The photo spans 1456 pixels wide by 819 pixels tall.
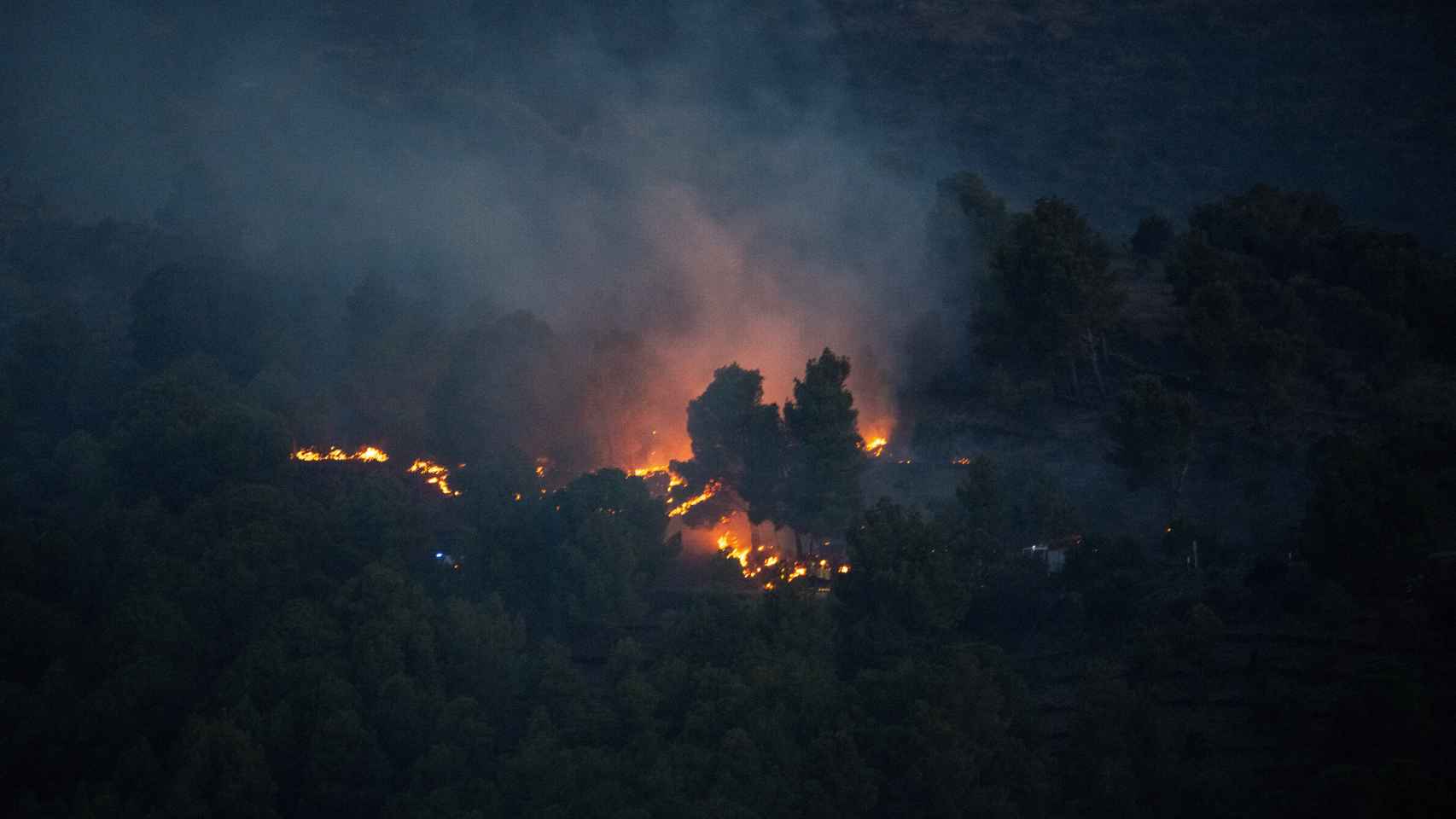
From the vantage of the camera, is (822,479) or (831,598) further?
(822,479)

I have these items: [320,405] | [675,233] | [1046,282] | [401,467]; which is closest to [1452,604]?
[1046,282]

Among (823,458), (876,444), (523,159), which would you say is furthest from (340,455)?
(523,159)

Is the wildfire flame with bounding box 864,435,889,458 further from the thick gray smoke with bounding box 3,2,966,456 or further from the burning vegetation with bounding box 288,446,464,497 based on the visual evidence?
the burning vegetation with bounding box 288,446,464,497

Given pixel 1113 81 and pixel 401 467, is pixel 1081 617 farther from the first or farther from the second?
pixel 1113 81

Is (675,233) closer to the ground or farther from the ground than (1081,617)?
farther from the ground

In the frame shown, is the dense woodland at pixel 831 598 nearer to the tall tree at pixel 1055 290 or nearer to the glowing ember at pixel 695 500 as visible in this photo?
the tall tree at pixel 1055 290

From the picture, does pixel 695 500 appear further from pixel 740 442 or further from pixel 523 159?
pixel 523 159
